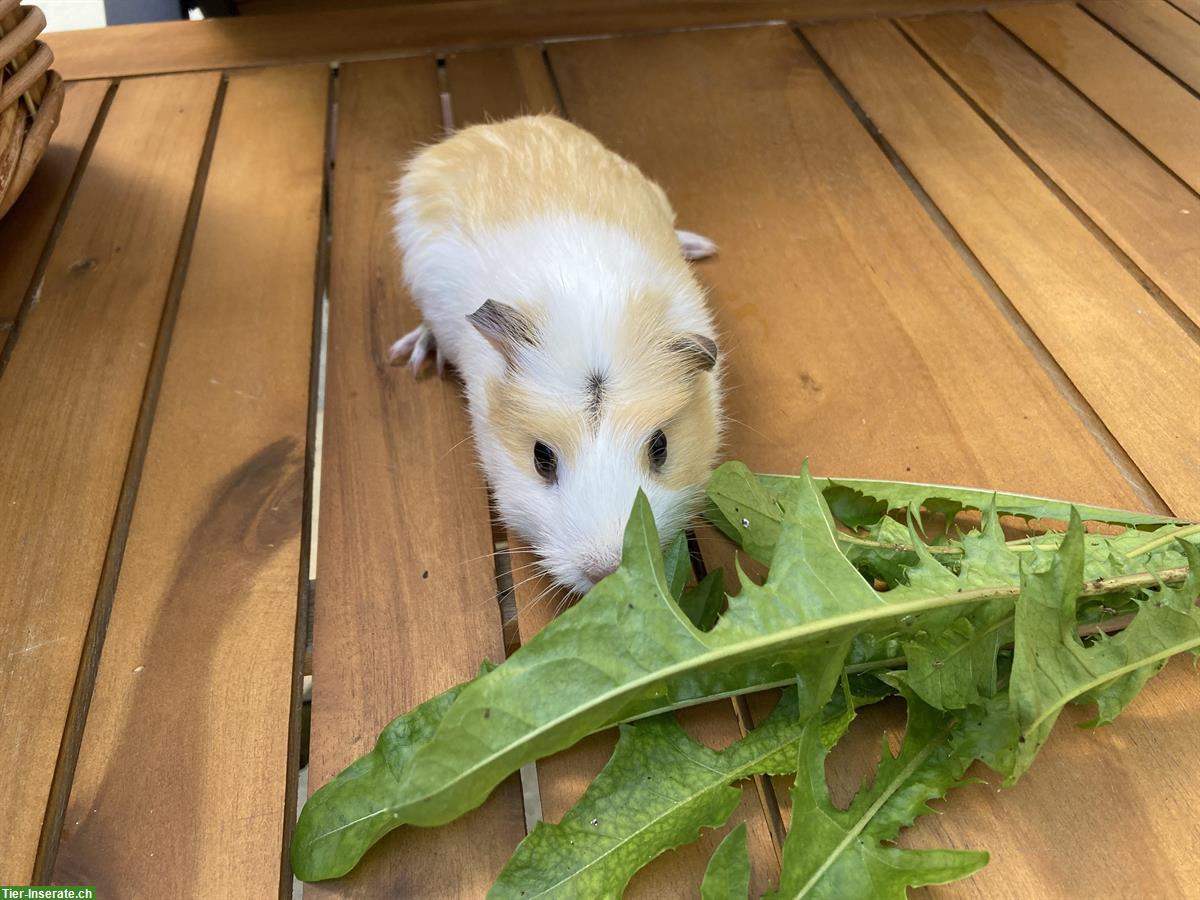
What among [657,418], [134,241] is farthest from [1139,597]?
[134,241]

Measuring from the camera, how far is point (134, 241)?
2.23 metres

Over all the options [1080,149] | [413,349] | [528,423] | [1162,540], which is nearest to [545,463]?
[528,423]

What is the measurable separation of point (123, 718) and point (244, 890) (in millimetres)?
376

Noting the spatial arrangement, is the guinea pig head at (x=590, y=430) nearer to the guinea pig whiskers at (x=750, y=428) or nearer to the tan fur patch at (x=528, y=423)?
the tan fur patch at (x=528, y=423)

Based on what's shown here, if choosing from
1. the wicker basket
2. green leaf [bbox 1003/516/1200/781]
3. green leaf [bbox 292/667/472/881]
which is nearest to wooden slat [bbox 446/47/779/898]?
green leaf [bbox 292/667/472/881]

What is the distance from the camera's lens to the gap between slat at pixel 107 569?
128cm

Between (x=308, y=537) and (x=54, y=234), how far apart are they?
1274 mm

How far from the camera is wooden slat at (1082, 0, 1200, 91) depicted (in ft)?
8.86

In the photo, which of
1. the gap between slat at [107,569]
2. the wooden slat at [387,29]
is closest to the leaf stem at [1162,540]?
the gap between slat at [107,569]

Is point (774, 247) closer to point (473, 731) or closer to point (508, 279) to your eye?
point (508, 279)

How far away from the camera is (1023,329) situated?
199 cm

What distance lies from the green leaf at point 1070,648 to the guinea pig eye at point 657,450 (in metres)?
0.66

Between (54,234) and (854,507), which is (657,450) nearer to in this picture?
(854,507)

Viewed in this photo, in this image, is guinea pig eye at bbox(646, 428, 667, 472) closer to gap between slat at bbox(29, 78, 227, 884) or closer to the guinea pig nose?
the guinea pig nose
